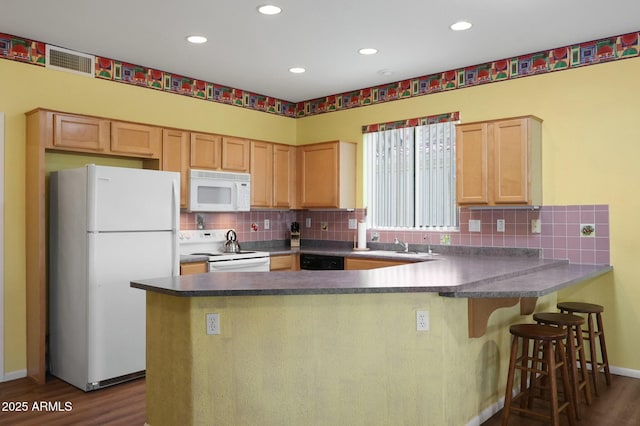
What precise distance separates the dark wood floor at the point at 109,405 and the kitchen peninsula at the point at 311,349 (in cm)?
53

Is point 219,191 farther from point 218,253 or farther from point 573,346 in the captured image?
point 573,346

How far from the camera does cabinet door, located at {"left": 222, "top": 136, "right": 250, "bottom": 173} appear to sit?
5352 millimetres

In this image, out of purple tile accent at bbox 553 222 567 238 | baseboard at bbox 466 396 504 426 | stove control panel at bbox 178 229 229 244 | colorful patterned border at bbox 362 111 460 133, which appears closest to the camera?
baseboard at bbox 466 396 504 426

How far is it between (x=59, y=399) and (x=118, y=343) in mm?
528

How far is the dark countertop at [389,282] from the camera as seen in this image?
8.48 ft

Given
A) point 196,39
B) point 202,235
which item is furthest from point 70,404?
point 196,39

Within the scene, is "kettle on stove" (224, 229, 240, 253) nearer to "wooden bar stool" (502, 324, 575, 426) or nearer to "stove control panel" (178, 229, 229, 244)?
"stove control panel" (178, 229, 229, 244)

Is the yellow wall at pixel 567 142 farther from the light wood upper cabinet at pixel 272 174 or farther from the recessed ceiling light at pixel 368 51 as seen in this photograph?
the light wood upper cabinet at pixel 272 174

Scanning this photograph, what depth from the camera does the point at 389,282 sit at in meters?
2.79

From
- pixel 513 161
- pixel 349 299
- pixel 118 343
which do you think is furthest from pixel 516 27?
pixel 118 343

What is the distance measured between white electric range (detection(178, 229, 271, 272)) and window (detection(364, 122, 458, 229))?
1.39m

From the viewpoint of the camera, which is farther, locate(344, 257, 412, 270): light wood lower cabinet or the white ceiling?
locate(344, 257, 412, 270): light wood lower cabinet

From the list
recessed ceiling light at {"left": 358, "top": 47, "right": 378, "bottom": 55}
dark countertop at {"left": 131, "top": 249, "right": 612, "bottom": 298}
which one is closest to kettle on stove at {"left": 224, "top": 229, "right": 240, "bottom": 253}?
dark countertop at {"left": 131, "top": 249, "right": 612, "bottom": 298}

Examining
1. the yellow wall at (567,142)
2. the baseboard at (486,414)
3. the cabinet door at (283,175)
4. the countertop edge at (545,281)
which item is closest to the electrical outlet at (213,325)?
the countertop edge at (545,281)
